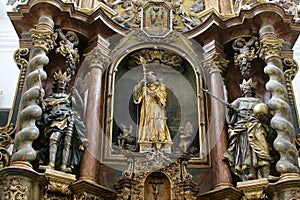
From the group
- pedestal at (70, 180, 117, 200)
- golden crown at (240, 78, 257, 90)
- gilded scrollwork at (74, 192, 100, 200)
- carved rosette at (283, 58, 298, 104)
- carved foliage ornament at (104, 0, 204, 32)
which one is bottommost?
gilded scrollwork at (74, 192, 100, 200)

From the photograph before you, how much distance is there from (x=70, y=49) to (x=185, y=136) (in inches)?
87.8

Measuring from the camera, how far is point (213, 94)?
7.94m

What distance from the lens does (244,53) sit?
8.15 meters

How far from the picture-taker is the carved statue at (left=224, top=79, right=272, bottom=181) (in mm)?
6816

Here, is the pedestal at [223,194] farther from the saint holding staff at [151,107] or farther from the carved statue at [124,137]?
the carved statue at [124,137]

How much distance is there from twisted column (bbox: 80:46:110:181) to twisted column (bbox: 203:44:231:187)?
5.44 ft

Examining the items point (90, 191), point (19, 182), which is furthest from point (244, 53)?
point (19, 182)

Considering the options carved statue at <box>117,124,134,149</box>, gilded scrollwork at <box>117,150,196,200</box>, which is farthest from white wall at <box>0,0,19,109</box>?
gilded scrollwork at <box>117,150,196,200</box>

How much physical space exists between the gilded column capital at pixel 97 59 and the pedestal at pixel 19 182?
2.42m

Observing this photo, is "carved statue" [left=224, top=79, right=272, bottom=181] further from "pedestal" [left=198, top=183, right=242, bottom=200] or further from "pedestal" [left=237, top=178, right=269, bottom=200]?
"pedestal" [left=198, top=183, right=242, bottom=200]

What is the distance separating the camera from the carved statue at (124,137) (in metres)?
7.76

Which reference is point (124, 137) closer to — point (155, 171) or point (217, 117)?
point (155, 171)

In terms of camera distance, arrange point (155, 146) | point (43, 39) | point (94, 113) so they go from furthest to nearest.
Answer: point (43, 39), point (94, 113), point (155, 146)

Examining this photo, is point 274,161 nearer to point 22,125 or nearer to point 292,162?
point 292,162
